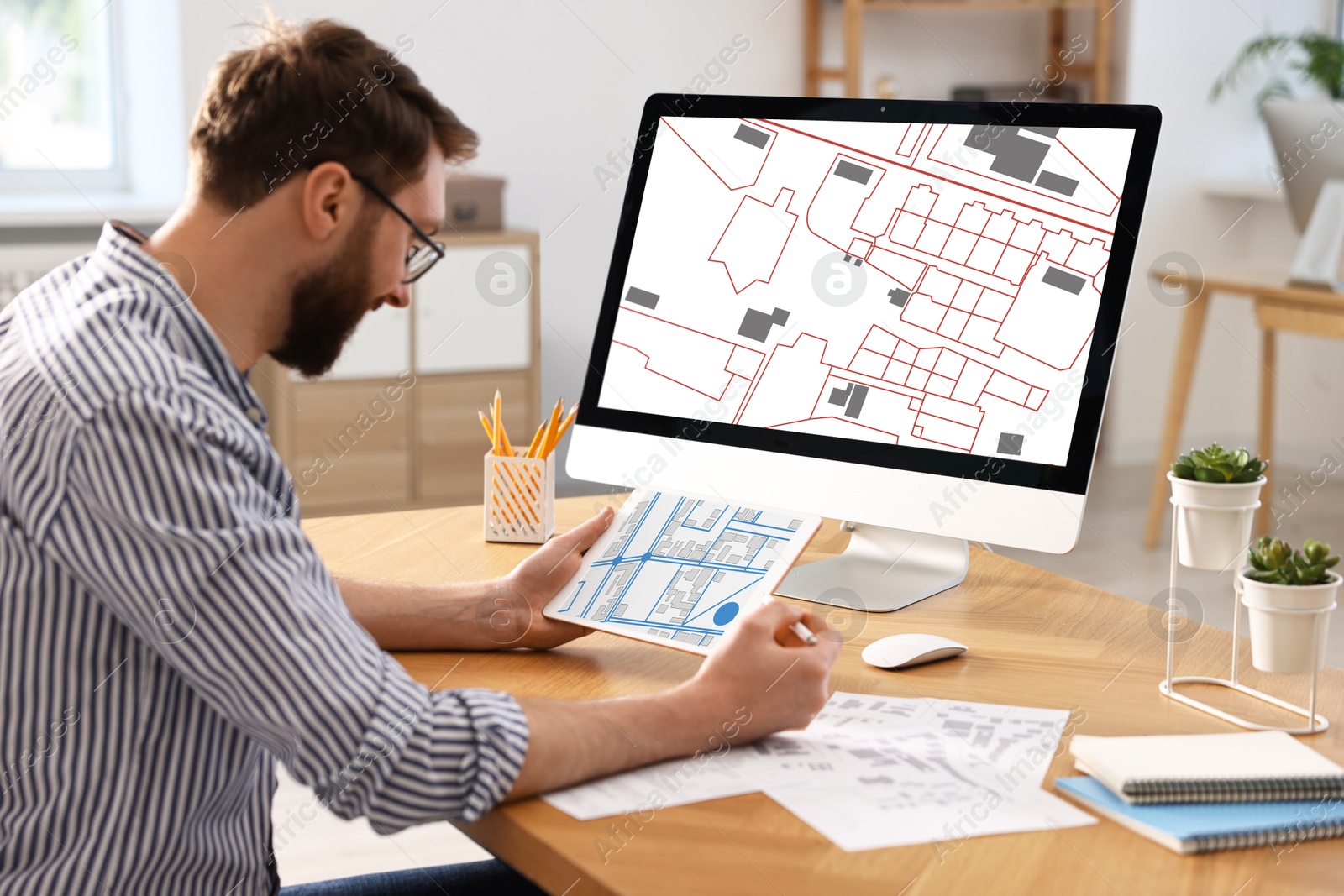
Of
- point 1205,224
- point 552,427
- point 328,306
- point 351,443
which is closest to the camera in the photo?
point 328,306

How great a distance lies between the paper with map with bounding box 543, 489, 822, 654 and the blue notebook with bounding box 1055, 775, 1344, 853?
348 millimetres

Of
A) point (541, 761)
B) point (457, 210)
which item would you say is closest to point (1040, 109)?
point (541, 761)

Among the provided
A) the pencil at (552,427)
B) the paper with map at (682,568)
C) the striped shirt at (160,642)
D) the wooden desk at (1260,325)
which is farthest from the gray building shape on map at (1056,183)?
the wooden desk at (1260,325)

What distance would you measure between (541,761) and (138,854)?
10.5 inches

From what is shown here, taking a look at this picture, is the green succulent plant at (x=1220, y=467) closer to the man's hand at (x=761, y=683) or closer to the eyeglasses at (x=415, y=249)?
the man's hand at (x=761, y=683)

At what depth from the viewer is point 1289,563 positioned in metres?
0.98

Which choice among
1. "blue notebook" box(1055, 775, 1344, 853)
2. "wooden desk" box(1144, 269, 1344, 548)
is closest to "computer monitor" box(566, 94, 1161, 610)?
"blue notebook" box(1055, 775, 1344, 853)

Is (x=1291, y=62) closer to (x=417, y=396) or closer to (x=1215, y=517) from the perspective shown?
(x=417, y=396)

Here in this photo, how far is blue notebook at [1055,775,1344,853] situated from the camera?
84 centimetres

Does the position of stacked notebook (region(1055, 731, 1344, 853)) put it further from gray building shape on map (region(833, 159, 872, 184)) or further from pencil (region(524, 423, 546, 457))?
pencil (region(524, 423, 546, 457))

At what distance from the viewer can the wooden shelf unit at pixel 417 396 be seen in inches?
152

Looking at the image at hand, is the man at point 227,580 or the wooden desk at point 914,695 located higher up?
the man at point 227,580

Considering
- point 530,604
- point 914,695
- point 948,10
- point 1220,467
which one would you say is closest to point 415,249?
point 530,604

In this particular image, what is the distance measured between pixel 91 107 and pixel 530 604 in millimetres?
3475
